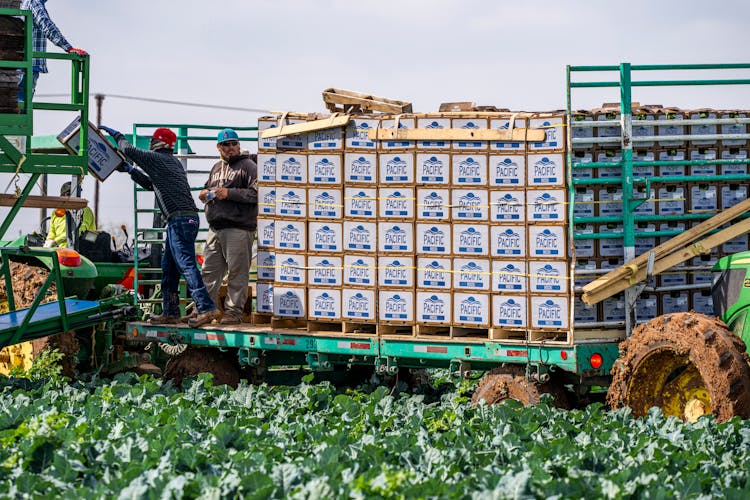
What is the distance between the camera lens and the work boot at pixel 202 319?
40.2ft

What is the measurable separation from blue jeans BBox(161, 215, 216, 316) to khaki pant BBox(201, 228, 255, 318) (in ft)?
0.74

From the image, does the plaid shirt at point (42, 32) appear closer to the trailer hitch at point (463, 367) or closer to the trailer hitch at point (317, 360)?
Result: the trailer hitch at point (317, 360)

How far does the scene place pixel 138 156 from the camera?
40.4 feet

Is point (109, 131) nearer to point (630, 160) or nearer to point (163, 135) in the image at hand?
point (163, 135)

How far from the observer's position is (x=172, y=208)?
40.9 ft

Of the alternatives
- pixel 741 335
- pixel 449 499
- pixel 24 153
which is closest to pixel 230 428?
pixel 449 499

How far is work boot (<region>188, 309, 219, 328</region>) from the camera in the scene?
40.2ft

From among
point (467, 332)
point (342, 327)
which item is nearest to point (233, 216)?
point (342, 327)

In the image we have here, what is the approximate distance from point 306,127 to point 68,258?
11.3 feet

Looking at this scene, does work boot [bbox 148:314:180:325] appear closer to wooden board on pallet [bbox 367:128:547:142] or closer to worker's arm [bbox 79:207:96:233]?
worker's arm [bbox 79:207:96:233]

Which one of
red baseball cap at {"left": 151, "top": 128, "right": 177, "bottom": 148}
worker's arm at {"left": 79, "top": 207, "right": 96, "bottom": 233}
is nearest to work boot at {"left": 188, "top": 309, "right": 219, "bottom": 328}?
red baseball cap at {"left": 151, "top": 128, "right": 177, "bottom": 148}

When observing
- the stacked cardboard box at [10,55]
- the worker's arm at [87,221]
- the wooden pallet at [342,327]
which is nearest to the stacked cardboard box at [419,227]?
the wooden pallet at [342,327]

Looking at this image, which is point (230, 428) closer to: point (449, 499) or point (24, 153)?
→ point (449, 499)

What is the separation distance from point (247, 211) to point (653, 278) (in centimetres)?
449
